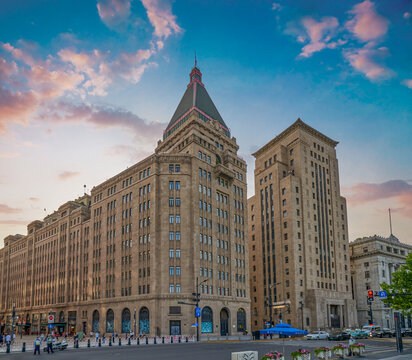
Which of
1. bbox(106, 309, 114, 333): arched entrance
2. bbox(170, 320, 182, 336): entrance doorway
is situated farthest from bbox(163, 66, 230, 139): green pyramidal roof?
bbox(170, 320, 182, 336): entrance doorway

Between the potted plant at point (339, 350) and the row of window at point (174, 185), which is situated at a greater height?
the row of window at point (174, 185)

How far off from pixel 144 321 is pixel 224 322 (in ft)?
53.3

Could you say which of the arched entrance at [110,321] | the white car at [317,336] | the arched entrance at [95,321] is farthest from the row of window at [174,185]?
the white car at [317,336]

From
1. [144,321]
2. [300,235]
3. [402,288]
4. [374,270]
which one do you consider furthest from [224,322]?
[374,270]

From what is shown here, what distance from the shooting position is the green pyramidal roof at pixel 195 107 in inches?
3964

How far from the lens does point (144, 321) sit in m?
77.9

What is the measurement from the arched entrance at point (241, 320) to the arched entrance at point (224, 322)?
3.63 metres

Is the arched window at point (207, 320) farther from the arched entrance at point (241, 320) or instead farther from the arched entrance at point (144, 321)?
the arched entrance at point (144, 321)

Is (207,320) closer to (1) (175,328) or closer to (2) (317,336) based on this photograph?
(1) (175,328)

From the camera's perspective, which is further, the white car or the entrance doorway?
the entrance doorway

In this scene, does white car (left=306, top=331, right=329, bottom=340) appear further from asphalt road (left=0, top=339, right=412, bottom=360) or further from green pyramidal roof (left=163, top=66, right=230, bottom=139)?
green pyramidal roof (left=163, top=66, right=230, bottom=139)

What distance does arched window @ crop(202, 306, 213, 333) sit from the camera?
78.1 m

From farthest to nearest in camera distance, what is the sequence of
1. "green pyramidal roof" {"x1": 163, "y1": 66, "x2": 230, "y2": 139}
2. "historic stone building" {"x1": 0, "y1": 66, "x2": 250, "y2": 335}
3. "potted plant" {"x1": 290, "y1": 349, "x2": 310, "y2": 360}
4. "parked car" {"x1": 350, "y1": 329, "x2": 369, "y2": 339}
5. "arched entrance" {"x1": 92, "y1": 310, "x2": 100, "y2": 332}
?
"green pyramidal roof" {"x1": 163, "y1": 66, "x2": 230, "y2": 139} → "arched entrance" {"x1": 92, "y1": 310, "x2": 100, "y2": 332} → "historic stone building" {"x1": 0, "y1": 66, "x2": 250, "y2": 335} → "parked car" {"x1": 350, "y1": 329, "x2": 369, "y2": 339} → "potted plant" {"x1": 290, "y1": 349, "x2": 310, "y2": 360}

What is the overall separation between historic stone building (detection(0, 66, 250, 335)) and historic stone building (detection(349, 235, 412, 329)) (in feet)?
167
